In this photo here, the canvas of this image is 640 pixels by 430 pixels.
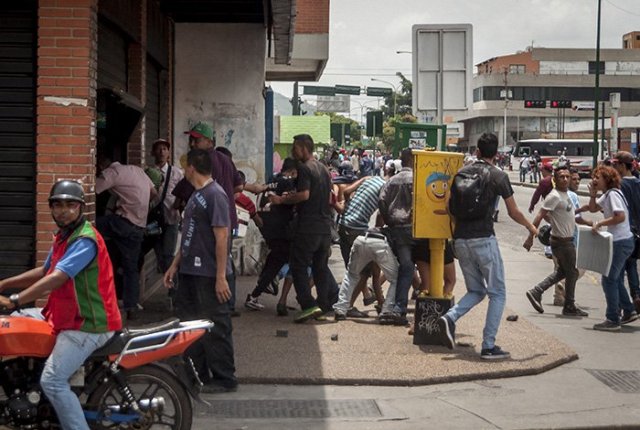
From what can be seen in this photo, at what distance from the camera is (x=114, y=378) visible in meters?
5.64

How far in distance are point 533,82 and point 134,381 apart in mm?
116599

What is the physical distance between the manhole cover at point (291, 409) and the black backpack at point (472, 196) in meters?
2.24

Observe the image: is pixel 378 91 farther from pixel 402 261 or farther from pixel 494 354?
pixel 494 354

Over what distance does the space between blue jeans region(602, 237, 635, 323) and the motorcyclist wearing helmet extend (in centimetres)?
670

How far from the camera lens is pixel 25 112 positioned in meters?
8.21

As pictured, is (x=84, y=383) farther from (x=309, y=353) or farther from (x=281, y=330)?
(x=281, y=330)

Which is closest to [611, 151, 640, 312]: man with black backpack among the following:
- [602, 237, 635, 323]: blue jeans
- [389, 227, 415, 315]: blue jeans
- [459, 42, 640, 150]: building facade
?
[602, 237, 635, 323]: blue jeans

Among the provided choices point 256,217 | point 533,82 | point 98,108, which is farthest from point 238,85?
point 533,82

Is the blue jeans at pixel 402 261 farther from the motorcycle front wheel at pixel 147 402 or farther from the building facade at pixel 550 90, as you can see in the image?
the building facade at pixel 550 90

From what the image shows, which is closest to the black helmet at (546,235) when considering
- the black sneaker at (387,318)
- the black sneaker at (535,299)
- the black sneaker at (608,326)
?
the black sneaker at (535,299)

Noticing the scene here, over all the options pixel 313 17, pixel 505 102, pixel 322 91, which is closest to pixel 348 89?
pixel 322 91

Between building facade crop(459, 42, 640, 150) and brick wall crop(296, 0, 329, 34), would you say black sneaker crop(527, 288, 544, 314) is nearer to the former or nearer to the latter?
brick wall crop(296, 0, 329, 34)

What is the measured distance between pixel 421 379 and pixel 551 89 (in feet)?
375

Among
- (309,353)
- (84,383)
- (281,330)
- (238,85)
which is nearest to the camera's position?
(84,383)
